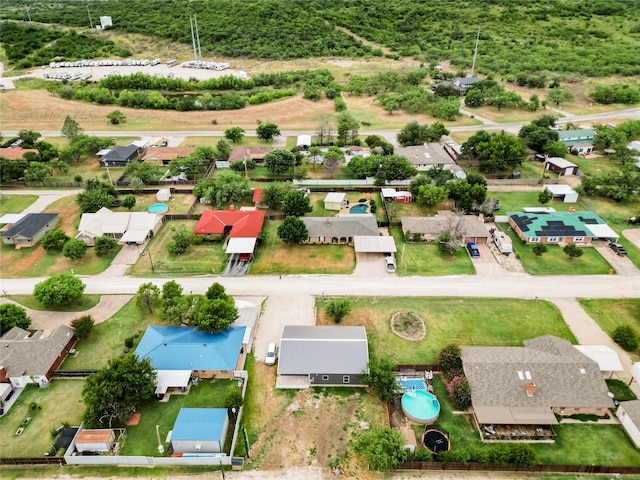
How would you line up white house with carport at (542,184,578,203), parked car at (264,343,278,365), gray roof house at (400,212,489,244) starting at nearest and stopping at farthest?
parked car at (264,343,278,365)
gray roof house at (400,212,489,244)
white house with carport at (542,184,578,203)

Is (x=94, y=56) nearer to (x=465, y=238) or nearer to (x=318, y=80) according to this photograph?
(x=318, y=80)

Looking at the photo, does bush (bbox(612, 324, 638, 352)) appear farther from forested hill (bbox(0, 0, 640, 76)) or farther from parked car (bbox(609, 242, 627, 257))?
forested hill (bbox(0, 0, 640, 76))

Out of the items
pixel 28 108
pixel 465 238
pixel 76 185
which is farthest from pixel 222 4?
pixel 465 238

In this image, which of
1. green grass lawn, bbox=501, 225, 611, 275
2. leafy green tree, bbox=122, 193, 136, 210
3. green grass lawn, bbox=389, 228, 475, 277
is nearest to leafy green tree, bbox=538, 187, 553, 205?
green grass lawn, bbox=501, 225, 611, 275

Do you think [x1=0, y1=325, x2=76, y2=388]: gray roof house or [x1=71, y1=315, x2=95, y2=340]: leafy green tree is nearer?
[x1=0, y1=325, x2=76, y2=388]: gray roof house

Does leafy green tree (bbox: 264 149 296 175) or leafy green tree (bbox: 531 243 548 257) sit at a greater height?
leafy green tree (bbox: 264 149 296 175)

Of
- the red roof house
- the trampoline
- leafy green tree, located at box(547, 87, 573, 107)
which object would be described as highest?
leafy green tree, located at box(547, 87, 573, 107)
